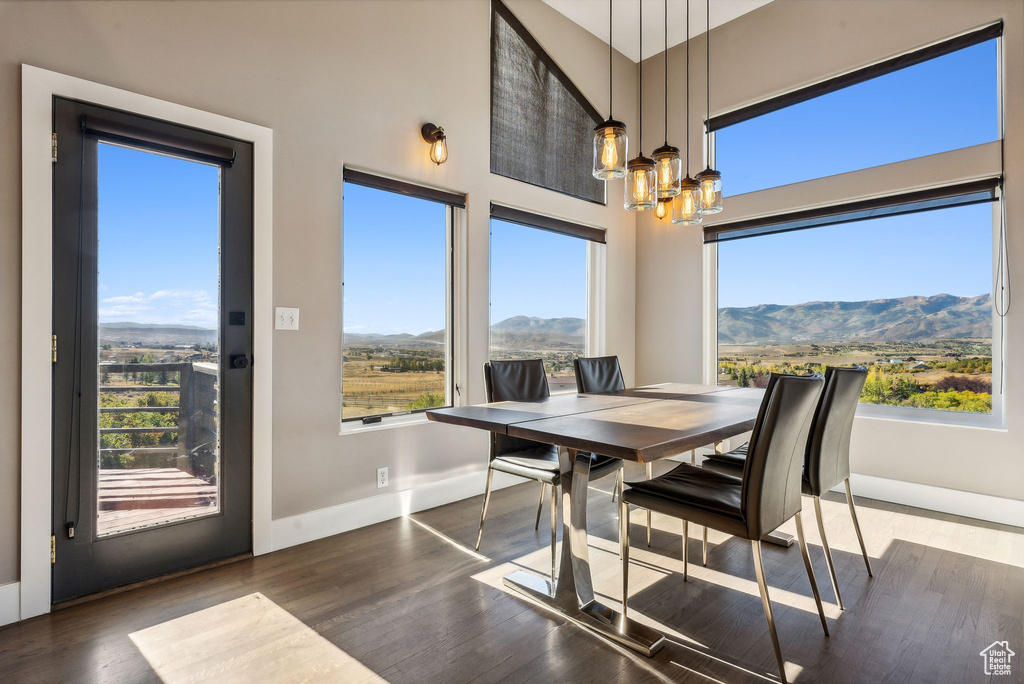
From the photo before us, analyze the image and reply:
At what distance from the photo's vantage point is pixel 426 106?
325cm

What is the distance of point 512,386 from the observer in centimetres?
292

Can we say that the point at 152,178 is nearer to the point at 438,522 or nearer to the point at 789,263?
the point at 438,522

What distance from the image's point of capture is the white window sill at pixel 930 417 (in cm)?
317

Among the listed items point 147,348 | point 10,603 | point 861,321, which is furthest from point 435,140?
point 861,321

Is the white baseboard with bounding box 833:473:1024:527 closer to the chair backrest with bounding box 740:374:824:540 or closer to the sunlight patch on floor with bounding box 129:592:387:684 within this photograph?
the chair backrest with bounding box 740:374:824:540

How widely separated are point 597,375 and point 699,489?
1455 mm

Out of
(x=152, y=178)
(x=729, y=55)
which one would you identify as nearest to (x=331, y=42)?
(x=152, y=178)

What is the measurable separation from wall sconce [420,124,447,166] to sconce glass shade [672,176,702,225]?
1.45 m

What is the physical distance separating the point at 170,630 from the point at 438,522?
1.39m

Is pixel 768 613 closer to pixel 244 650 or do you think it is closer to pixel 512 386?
pixel 512 386

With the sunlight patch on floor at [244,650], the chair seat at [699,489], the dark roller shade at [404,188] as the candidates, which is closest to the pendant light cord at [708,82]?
the dark roller shade at [404,188]

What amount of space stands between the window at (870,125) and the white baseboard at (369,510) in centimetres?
316

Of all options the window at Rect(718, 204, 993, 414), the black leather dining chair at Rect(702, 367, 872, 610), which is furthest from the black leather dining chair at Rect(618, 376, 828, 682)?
the window at Rect(718, 204, 993, 414)

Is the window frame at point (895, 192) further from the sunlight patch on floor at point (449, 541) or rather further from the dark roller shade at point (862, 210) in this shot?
the sunlight patch on floor at point (449, 541)
